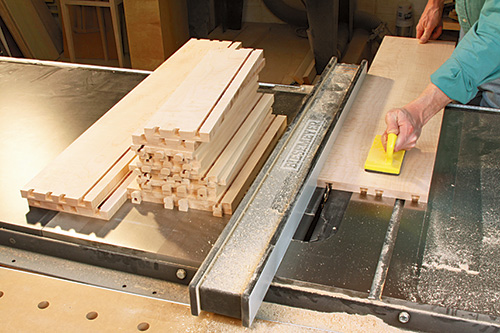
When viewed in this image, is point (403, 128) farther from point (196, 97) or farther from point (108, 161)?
point (108, 161)

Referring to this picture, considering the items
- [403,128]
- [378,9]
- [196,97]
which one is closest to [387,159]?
[403,128]

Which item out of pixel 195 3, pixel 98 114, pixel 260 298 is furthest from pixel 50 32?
pixel 260 298

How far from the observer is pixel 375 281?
1.26 metres

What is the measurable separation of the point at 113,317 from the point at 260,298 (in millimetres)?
351

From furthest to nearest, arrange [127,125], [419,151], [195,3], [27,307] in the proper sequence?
[195,3]
[127,125]
[419,151]
[27,307]

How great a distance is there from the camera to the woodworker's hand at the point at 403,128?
1.65 meters

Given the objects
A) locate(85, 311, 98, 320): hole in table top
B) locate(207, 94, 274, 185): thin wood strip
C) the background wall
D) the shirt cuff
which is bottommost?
the background wall

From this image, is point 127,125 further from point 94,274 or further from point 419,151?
point 419,151

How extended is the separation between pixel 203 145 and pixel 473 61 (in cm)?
91

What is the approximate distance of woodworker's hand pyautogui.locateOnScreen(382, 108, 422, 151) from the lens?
1.65m

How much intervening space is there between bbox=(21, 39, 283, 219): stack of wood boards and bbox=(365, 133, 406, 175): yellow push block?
0.34 m

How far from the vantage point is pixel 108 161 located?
1665mm

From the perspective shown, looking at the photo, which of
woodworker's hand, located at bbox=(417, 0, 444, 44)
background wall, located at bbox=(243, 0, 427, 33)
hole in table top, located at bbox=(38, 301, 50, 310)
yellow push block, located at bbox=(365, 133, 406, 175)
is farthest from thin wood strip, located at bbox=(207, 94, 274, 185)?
background wall, located at bbox=(243, 0, 427, 33)

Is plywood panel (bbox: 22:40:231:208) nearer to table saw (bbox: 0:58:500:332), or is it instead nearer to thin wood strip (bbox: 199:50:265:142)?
table saw (bbox: 0:58:500:332)
